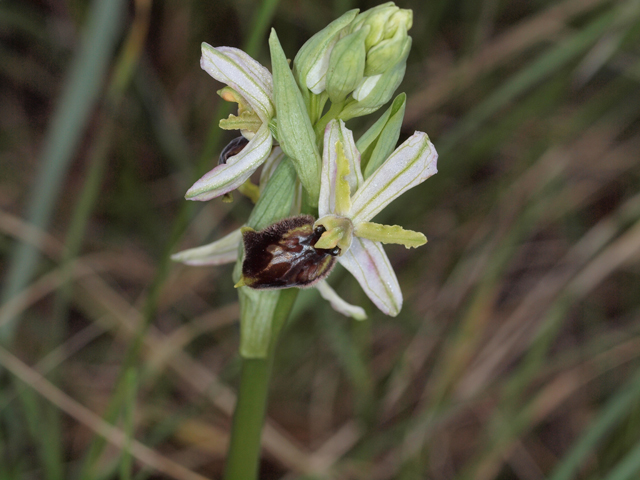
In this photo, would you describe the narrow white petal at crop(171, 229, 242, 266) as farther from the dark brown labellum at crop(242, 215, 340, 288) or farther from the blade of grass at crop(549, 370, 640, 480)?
the blade of grass at crop(549, 370, 640, 480)

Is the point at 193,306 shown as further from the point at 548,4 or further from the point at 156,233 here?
the point at 548,4

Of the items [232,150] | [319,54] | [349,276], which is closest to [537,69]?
[349,276]

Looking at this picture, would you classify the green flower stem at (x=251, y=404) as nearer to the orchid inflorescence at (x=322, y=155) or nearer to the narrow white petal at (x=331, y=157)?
the orchid inflorescence at (x=322, y=155)

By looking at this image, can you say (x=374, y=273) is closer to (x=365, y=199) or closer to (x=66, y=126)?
(x=365, y=199)

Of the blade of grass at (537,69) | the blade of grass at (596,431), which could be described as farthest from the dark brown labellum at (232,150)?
the blade of grass at (596,431)

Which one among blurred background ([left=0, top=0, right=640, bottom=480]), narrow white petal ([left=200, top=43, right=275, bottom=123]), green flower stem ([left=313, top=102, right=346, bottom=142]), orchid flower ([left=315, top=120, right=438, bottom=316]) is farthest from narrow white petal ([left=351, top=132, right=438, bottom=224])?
blurred background ([left=0, top=0, right=640, bottom=480])
